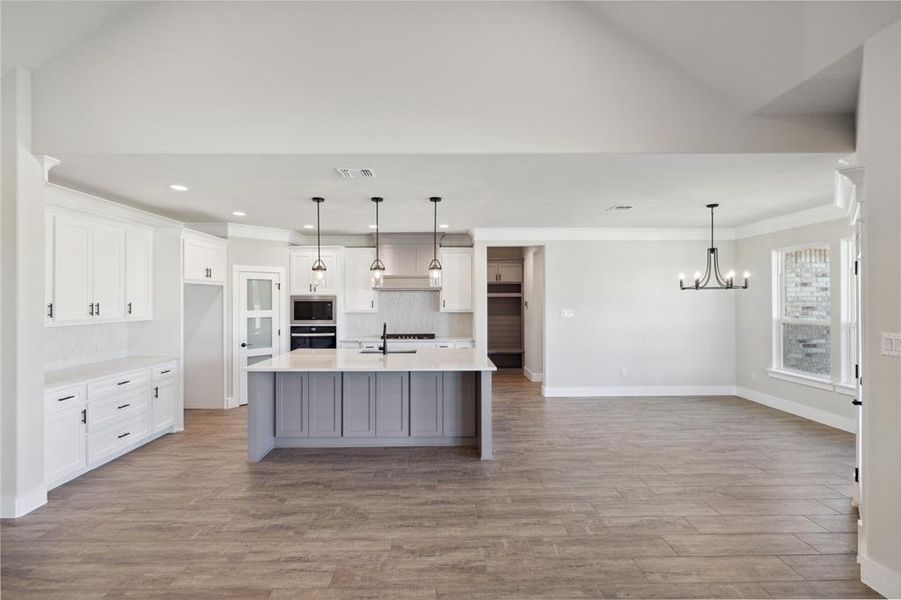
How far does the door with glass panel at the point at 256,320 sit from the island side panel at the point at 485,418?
376 centimetres

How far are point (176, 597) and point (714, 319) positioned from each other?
23.6 feet

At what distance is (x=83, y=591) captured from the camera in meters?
2.32

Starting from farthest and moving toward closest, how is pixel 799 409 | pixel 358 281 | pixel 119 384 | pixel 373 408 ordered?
pixel 358 281 < pixel 799 409 < pixel 373 408 < pixel 119 384

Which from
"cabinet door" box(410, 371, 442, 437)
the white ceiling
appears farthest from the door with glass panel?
"cabinet door" box(410, 371, 442, 437)

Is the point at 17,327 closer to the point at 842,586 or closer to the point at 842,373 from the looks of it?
the point at 842,586

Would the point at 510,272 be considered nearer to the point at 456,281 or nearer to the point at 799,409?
the point at 456,281

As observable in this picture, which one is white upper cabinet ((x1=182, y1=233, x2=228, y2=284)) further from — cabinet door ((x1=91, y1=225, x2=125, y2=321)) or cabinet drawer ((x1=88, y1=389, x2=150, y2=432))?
cabinet drawer ((x1=88, y1=389, x2=150, y2=432))

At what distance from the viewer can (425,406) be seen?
460 cm

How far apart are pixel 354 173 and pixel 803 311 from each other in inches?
227

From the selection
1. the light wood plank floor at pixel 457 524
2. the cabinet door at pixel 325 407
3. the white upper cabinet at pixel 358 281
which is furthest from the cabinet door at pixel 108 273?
the white upper cabinet at pixel 358 281

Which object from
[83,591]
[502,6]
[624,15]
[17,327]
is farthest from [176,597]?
[624,15]

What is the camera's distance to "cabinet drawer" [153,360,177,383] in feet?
15.9

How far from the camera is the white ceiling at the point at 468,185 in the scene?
3443 millimetres

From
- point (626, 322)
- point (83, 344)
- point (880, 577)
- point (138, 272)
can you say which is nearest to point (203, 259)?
point (138, 272)
